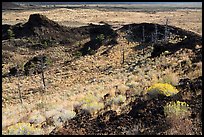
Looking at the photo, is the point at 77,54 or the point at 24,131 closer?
the point at 24,131

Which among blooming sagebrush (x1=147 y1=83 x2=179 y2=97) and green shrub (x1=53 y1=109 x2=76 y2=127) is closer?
green shrub (x1=53 y1=109 x2=76 y2=127)

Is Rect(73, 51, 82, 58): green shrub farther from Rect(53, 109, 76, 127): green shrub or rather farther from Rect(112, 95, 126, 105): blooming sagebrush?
Rect(53, 109, 76, 127): green shrub

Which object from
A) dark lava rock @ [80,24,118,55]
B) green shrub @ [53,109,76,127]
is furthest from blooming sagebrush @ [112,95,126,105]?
dark lava rock @ [80,24,118,55]

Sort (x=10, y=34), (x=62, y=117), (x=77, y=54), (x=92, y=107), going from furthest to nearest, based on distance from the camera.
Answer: (x=10, y=34) → (x=77, y=54) → (x=92, y=107) → (x=62, y=117)

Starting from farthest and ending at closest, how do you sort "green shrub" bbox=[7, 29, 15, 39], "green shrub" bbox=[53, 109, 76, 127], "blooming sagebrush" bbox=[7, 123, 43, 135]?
"green shrub" bbox=[7, 29, 15, 39]
"green shrub" bbox=[53, 109, 76, 127]
"blooming sagebrush" bbox=[7, 123, 43, 135]

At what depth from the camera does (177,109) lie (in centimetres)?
1065

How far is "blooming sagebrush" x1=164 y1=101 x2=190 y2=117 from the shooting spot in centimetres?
1054

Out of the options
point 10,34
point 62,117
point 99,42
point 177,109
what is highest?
point 177,109

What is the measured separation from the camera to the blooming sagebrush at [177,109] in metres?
10.5

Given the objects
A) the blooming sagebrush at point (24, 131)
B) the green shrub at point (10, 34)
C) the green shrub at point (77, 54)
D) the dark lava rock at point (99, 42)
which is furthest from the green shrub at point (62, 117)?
the green shrub at point (10, 34)

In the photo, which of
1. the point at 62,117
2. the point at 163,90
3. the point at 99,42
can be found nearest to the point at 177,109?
the point at 163,90

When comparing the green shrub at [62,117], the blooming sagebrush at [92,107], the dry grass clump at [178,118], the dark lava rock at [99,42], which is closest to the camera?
the dry grass clump at [178,118]

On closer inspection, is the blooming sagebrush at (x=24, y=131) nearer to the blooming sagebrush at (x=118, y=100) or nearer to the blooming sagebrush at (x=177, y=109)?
the blooming sagebrush at (x=118, y=100)

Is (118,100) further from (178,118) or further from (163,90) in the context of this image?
(178,118)
